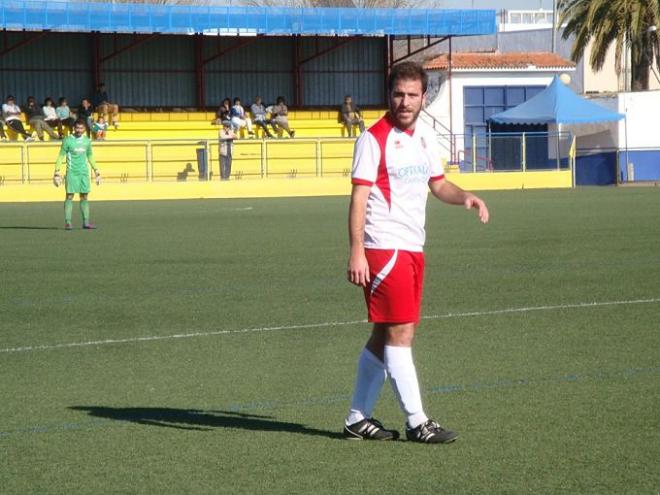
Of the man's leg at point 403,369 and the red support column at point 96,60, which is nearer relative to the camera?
the man's leg at point 403,369

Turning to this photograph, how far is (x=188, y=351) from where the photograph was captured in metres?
9.99

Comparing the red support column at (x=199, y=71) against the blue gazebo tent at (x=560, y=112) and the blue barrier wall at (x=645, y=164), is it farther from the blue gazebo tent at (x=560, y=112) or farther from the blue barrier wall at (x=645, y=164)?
the blue barrier wall at (x=645, y=164)

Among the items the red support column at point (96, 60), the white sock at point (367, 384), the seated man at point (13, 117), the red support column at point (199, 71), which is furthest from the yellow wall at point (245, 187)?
the white sock at point (367, 384)

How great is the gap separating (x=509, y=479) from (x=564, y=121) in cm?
4028

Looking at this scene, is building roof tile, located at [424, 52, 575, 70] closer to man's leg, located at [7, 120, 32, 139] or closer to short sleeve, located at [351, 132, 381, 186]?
man's leg, located at [7, 120, 32, 139]

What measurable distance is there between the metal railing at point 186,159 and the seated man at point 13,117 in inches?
105

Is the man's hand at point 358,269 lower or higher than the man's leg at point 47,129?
lower

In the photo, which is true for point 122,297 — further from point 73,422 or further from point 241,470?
point 241,470

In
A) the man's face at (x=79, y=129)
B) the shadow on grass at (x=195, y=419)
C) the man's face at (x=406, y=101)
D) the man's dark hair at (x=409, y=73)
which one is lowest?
the shadow on grass at (x=195, y=419)

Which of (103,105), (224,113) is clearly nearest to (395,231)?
(103,105)

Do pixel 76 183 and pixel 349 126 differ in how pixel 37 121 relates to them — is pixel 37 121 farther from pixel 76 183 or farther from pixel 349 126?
pixel 76 183

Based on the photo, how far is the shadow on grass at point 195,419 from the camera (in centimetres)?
723

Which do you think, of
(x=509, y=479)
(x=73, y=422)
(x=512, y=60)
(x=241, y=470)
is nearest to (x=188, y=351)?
(x=73, y=422)

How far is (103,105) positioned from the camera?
43.8 metres
